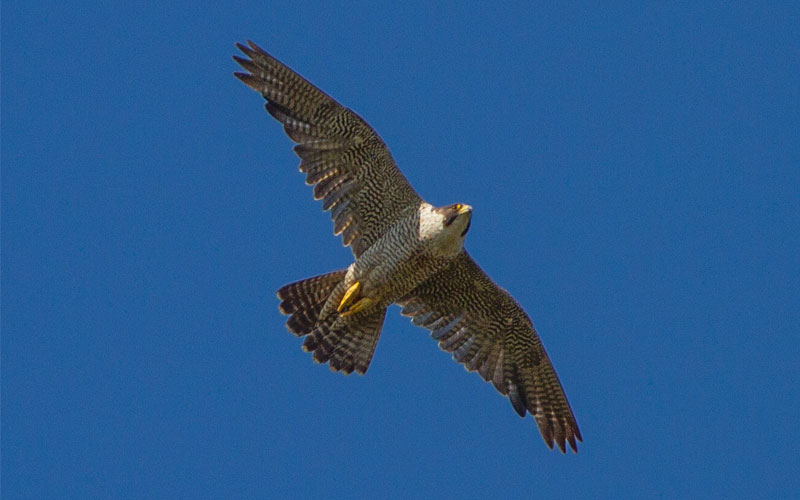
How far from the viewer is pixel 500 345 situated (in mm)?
17750

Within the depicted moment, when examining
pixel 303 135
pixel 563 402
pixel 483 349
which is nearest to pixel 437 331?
pixel 483 349

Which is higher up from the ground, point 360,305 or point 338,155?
point 338,155

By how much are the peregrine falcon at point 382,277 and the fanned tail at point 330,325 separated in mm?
12

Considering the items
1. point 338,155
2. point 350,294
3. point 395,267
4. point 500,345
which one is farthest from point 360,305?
point 500,345

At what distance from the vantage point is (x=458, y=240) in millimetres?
16188

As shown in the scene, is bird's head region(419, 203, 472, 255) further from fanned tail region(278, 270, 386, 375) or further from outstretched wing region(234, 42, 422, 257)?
fanned tail region(278, 270, 386, 375)

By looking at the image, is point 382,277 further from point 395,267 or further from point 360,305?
point 360,305

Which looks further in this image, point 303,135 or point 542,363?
point 542,363

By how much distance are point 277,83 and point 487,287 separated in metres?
3.63

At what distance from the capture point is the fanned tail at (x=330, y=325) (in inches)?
667

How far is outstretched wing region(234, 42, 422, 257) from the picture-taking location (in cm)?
1631

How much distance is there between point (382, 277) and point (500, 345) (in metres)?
2.10

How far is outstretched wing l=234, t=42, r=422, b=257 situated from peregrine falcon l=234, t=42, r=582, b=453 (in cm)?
1

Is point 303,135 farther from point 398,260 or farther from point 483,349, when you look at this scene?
point 483,349
